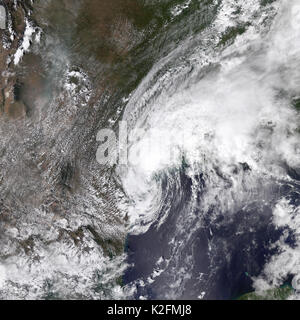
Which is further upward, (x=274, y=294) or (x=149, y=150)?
(x=149, y=150)

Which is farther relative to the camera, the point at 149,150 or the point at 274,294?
the point at 149,150

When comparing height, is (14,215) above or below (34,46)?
below

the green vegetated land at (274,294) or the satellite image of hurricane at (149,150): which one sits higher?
the satellite image of hurricane at (149,150)

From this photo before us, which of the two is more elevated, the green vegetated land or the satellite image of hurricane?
the satellite image of hurricane
